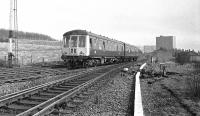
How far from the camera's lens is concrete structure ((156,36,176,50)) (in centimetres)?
7710

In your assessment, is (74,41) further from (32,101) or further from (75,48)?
(32,101)

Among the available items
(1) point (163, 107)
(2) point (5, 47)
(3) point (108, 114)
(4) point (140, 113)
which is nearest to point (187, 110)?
(1) point (163, 107)

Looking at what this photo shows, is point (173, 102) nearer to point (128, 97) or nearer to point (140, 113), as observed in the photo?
point (128, 97)

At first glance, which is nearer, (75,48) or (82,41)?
(82,41)

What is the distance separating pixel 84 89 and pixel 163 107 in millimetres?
3879

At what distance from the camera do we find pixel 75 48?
2038 cm

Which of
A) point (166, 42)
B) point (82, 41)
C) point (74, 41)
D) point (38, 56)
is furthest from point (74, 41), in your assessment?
point (166, 42)

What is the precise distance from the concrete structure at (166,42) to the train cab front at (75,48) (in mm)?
60989

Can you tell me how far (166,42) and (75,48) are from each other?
207ft

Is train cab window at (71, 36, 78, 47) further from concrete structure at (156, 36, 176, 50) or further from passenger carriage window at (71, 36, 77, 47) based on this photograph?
concrete structure at (156, 36, 176, 50)

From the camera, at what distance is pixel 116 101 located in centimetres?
771

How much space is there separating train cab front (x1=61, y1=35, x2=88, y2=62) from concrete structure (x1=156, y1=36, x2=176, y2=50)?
6099 centimetres

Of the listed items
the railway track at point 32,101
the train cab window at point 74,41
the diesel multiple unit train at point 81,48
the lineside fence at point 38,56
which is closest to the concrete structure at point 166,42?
the lineside fence at point 38,56

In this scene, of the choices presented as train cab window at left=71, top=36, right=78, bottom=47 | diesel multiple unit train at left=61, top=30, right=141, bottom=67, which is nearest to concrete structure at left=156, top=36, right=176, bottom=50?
diesel multiple unit train at left=61, top=30, right=141, bottom=67
